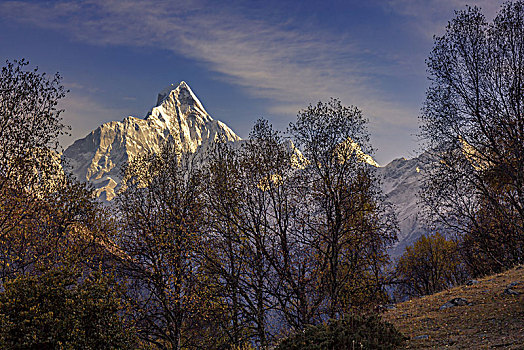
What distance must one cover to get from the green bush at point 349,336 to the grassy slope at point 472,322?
0.68 meters

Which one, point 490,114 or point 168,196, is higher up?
point 168,196

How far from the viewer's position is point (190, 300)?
64.1 ft

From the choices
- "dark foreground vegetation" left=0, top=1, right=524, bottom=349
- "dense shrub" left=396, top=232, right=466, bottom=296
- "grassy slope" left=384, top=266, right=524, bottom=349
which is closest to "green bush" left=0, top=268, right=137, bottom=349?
"dark foreground vegetation" left=0, top=1, right=524, bottom=349

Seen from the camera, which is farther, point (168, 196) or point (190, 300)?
point (168, 196)

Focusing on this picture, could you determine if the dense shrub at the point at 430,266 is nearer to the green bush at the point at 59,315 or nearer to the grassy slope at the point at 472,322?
the grassy slope at the point at 472,322

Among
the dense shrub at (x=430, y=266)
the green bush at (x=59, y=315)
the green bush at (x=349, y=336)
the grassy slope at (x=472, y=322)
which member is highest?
the green bush at (x=59, y=315)

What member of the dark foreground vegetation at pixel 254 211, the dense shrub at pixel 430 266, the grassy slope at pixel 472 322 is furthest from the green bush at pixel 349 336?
the dense shrub at pixel 430 266

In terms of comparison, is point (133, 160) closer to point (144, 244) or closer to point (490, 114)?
point (144, 244)

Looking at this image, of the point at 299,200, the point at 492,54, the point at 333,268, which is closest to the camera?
the point at 492,54

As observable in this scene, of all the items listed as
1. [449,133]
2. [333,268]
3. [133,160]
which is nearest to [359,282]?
[333,268]

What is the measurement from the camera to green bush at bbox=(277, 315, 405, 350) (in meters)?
10.4

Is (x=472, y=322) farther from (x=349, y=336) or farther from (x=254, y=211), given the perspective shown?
(x=254, y=211)

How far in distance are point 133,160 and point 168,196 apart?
3.96 metres

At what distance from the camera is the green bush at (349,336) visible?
410 inches
